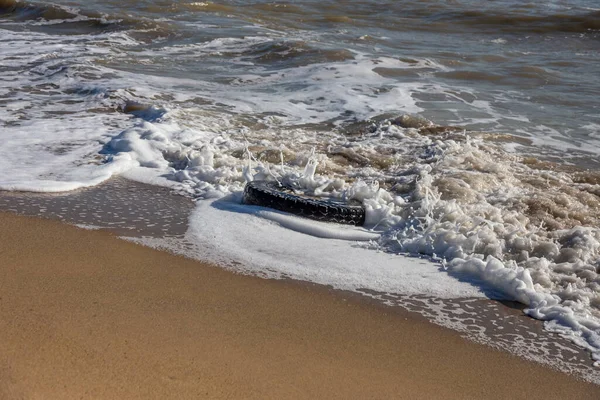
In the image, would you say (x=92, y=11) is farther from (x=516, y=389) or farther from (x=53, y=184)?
(x=516, y=389)

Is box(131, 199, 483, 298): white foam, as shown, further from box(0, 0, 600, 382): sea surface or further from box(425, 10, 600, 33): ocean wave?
box(425, 10, 600, 33): ocean wave

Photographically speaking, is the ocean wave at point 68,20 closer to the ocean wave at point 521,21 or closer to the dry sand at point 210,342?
the ocean wave at point 521,21

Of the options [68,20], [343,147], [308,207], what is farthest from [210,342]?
[68,20]

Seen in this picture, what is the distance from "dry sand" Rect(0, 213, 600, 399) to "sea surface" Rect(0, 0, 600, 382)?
233 millimetres

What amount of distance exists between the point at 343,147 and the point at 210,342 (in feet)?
11.9

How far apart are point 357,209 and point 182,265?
4.18 feet

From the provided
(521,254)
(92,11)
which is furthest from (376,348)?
(92,11)

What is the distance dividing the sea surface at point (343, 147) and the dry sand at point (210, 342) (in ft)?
0.76

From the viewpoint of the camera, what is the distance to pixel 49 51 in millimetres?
10281

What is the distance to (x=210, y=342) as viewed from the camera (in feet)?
9.47

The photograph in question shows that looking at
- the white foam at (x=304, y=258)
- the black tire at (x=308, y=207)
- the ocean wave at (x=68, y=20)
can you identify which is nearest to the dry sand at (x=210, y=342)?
the white foam at (x=304, y=258)

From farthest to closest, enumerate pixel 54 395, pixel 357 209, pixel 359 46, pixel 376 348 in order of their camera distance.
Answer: pixel 359 46, pixel 357 209, pixel 376 348, pixel 54 395

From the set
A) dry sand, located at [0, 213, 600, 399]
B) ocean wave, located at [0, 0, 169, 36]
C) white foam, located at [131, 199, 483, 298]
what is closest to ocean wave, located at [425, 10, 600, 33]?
ocean wave, located at [0, 0, 169, 36]

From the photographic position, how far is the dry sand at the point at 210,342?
2572 mm
